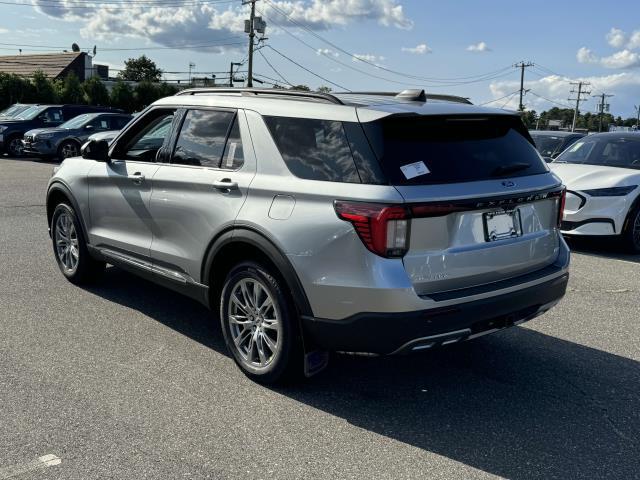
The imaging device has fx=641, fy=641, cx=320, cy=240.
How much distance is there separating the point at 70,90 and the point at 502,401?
38091mm

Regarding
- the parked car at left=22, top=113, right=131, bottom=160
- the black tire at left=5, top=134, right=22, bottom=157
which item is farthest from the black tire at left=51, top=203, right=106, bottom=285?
the black tire at left=5, top=134, right=22, bottom=157

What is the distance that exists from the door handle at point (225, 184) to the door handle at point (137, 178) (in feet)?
3.26

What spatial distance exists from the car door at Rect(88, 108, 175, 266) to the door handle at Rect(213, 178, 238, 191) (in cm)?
87

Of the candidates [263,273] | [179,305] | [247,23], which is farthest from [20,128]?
[247,23]

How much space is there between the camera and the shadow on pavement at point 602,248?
28.0 feet

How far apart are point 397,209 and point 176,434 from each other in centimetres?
167

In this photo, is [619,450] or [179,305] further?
[179,305]

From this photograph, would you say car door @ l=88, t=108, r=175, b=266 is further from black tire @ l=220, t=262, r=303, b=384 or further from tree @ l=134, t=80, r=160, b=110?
tree @ l=134, t=80, r=160, b=110

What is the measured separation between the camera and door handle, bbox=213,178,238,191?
13.4ft

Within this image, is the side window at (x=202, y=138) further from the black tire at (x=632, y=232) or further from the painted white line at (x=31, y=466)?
the black tire at (x=632, y=232)

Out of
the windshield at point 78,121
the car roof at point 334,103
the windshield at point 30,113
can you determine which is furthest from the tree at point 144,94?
the car roof at point 334,103

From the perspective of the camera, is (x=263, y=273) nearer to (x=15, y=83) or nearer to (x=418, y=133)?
(x=418, y=133)

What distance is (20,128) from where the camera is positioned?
21438 millimetres

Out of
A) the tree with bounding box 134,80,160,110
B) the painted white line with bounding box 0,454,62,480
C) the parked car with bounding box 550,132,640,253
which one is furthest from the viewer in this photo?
the tree with bounding box 134,80,160,110
